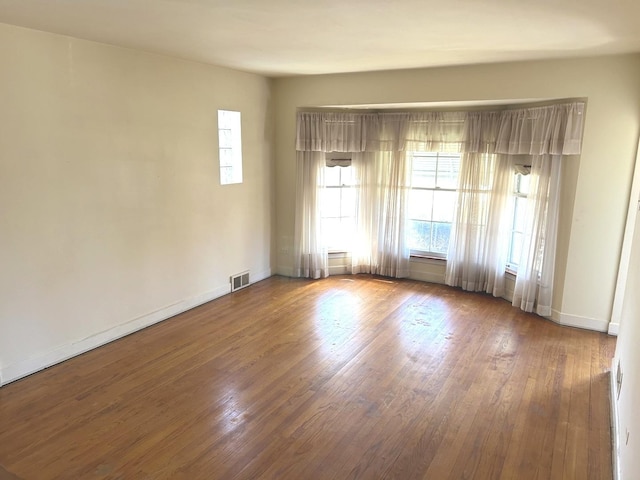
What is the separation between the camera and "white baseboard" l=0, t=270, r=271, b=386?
3292 millimetres

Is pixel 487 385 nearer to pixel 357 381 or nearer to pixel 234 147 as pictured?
pixel 357 381

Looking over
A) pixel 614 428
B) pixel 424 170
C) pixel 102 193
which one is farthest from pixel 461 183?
pixel 102 193

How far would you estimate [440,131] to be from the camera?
5.36 metres

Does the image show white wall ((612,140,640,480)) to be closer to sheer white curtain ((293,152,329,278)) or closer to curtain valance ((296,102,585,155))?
curtain valance ((296,102,585,155))

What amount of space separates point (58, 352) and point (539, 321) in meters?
4.38

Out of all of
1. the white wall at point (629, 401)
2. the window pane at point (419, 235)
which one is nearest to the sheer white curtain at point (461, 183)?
the window pane at point (419, 235)

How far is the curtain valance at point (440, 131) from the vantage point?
4.42 m

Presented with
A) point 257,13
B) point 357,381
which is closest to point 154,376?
point 357,381

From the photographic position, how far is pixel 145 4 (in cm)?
253

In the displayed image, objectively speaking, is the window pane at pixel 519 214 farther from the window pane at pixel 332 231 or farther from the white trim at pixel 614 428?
the window pane at pixel 332 231

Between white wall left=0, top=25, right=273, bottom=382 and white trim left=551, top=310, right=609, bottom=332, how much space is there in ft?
11.7

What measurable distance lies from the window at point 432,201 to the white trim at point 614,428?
8.80ft

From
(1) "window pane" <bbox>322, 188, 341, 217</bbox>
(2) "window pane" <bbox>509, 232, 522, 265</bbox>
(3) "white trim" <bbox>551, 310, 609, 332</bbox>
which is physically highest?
(1) "window pane" <bbox>322, 188, 341, 217</bbox>

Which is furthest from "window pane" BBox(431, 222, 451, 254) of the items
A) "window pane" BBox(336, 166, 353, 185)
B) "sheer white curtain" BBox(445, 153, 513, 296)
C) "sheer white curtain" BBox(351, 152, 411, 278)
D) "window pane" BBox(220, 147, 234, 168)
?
"window pane" BBox(220, 147, 234, 168)
